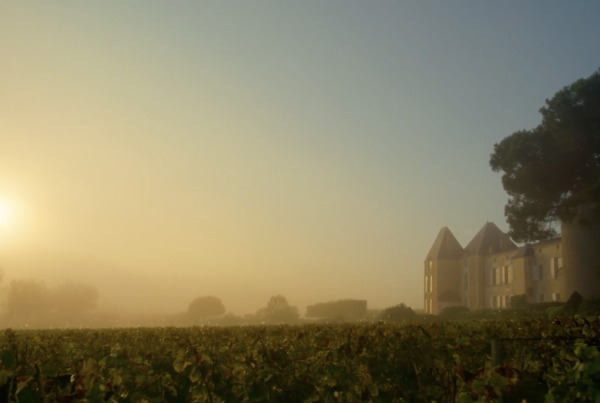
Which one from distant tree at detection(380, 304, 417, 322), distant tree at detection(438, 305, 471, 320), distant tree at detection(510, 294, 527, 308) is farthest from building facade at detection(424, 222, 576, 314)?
distant tree at detection(380, 304, 417, 322)

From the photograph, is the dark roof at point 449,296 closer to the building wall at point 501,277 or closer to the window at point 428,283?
the building wall at point 501,277

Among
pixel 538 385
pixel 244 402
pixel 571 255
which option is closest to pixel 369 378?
pixel 244 402

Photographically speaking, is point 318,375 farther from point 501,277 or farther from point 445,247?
point 445,247

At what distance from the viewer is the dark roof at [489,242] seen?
58.4 meters

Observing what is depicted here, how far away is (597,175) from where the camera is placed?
34438mm

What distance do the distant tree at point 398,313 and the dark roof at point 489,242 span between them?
71.9 ft

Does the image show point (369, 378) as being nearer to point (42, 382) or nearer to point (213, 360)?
point (213, 360)

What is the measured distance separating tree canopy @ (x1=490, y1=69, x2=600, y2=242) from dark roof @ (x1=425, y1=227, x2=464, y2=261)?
25076 mm

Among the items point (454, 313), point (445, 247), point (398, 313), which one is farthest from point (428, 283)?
point (398, 313)

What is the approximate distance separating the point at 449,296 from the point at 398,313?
23428 mm

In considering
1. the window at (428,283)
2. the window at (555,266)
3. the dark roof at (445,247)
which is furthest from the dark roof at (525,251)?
the window at (428,283)

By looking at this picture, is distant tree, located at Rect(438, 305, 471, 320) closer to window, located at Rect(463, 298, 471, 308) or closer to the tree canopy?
the tree canopy

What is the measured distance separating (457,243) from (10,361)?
63212 mm

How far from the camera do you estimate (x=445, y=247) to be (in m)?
62.8
